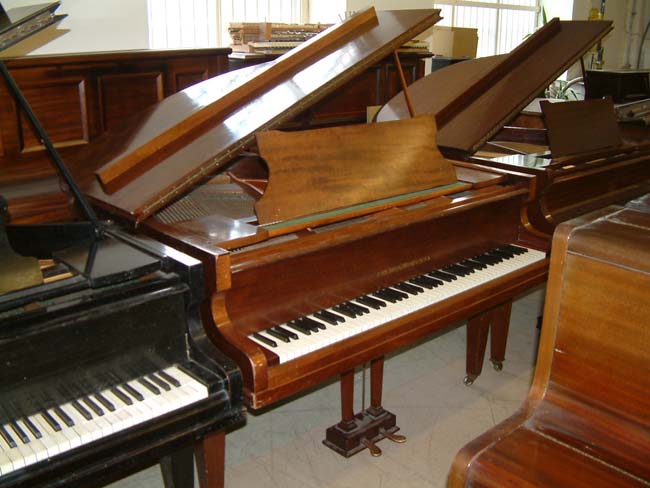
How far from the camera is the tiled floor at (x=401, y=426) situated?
2.92 metres

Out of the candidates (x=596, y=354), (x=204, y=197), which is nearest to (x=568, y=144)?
(x=204, y=197)

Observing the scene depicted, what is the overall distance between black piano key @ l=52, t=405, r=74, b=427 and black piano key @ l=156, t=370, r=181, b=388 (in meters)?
0.29

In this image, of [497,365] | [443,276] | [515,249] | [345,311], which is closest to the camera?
[345,311]

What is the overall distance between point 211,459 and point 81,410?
670 mm

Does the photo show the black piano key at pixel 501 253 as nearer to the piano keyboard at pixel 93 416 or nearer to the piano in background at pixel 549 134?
the piano in background at pixel 549 134

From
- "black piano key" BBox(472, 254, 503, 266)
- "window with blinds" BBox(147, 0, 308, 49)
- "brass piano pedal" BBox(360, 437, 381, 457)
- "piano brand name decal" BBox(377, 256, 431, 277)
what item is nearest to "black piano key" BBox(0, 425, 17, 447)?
"piano brand name decal" BBox(377, 256, 431, 277)

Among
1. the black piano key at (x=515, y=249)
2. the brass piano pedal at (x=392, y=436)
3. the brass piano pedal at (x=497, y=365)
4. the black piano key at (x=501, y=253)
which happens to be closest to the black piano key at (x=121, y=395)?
the brass piano pedal at (x=392, y=436)

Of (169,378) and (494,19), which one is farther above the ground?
(494,19)

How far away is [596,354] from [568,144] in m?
2.25

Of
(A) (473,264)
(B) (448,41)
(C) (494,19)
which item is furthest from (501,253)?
(C) (494,19)

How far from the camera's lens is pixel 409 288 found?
2.76 m

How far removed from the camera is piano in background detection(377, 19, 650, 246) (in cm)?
341

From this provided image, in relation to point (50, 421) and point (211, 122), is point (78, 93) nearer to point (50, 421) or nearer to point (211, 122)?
point (211, 122)

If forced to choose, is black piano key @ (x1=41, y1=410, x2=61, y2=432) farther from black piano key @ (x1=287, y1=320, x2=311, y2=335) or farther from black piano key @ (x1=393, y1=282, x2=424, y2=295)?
black piano key @ (x1=393, y1=282, x2=424, y2=295)
